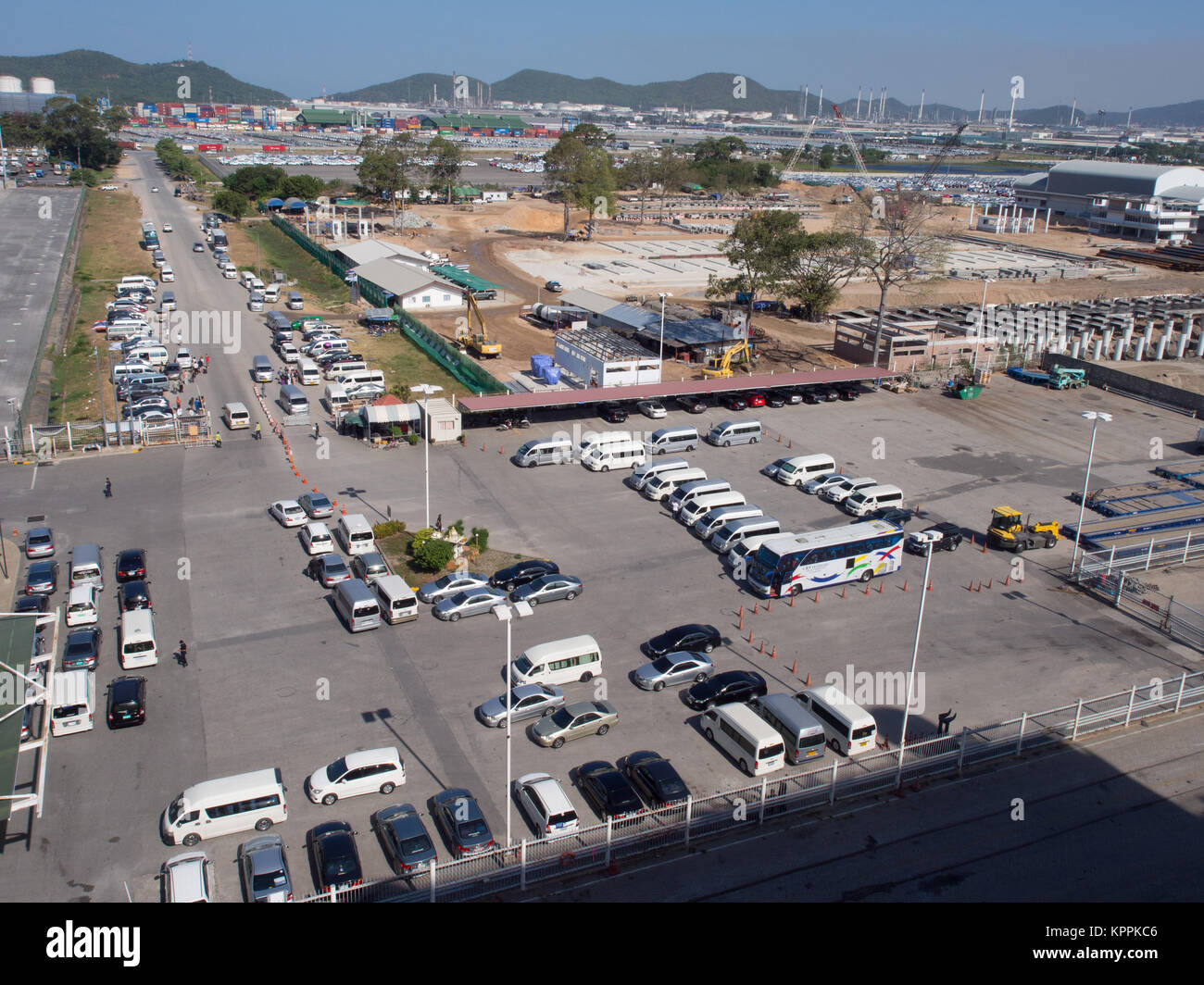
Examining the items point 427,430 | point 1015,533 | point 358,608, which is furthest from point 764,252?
point 358,608

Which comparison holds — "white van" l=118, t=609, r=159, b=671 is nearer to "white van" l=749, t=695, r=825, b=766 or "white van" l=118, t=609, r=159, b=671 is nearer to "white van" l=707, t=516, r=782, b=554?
"white van" l=749, t=695, r=825, b=766

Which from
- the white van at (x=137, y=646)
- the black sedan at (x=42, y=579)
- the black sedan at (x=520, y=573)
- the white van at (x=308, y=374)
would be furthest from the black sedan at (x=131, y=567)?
the white van at (x=308, y=374)

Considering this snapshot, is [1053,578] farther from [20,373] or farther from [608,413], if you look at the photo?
[20,373]

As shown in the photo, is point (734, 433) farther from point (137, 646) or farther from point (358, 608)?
point (137, 646)

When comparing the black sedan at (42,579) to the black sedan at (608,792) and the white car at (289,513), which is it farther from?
the black sedan at (608,792)

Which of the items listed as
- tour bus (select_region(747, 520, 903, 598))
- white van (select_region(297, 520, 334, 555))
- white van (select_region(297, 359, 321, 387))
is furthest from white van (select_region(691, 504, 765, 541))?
white van (select_region(297, 359, 321, 387))
